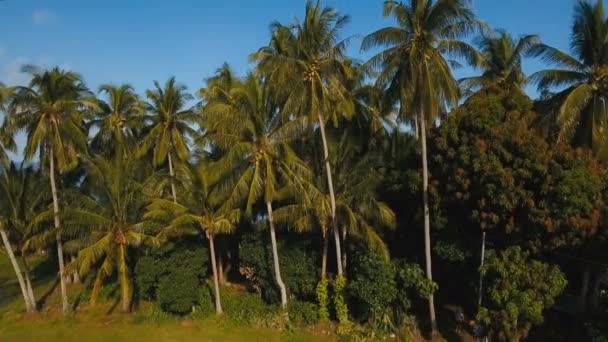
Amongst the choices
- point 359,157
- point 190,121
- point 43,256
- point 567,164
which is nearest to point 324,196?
point 359,157

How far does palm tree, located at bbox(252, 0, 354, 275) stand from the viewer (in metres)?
23.3

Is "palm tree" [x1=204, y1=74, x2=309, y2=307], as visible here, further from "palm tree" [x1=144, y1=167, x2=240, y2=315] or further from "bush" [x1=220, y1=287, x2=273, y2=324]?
"bush" [x1=220, y1=287, x2=273, y2=324]

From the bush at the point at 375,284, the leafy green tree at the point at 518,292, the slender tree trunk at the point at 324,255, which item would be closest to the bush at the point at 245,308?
the slender tree trunk at the point at 324,255

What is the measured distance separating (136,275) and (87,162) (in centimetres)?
641

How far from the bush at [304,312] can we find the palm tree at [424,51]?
261 inches

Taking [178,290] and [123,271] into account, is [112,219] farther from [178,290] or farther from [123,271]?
[178,290]

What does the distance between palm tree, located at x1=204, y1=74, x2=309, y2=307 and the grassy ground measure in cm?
498

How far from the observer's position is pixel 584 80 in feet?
68.3

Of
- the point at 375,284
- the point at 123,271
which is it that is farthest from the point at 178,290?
the point at 375,284

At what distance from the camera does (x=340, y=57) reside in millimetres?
23750

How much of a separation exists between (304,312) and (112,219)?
1060cm

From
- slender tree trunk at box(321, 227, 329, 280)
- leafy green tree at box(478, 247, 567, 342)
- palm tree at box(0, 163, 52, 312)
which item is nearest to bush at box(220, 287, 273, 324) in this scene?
slender tree trunk at box(321, 227, 329, 280)

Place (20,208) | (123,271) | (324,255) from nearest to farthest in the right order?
1. (324,255)
2. (123,271)
3. (20,208)

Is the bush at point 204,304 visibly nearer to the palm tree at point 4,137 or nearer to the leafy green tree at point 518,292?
the palm tree at point 4,137
